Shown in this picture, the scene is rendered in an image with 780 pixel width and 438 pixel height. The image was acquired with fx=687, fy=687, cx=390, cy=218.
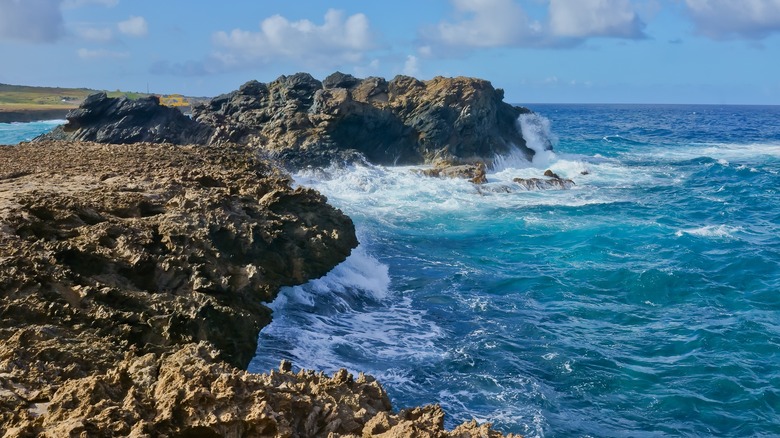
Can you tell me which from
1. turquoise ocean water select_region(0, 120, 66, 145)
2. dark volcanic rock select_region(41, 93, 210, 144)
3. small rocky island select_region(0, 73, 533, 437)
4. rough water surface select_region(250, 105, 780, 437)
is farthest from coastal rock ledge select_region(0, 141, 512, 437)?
turquoise ocean water select_region(0, 120, 66, 145)

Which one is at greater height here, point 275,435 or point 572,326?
point 275,435

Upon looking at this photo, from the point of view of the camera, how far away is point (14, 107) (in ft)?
240

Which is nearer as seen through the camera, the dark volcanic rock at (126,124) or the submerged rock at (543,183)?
the dark volcanic rock at (126,124)

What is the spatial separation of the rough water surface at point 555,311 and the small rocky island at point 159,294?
1.45 metres

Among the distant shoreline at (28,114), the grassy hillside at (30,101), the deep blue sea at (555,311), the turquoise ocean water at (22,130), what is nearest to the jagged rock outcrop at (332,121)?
the deep blue sea at (555,311)

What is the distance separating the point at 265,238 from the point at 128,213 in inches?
102

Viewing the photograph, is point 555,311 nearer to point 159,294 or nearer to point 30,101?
point 159,294

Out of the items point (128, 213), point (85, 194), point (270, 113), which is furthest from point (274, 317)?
point (270, 113)

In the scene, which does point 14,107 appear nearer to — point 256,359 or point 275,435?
point 256,359

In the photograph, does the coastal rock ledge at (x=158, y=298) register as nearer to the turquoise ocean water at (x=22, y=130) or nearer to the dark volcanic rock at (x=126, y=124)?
the dark volcanic rock at (x=126, y=124)

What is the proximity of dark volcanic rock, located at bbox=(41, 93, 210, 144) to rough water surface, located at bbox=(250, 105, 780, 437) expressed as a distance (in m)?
8.10

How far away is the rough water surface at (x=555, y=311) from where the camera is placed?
12.0m

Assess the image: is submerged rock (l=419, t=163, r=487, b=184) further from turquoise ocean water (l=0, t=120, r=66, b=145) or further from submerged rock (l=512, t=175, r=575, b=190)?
turquoise ocean water (l=0, t=120, r=66, b=145)

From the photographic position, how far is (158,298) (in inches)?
395
